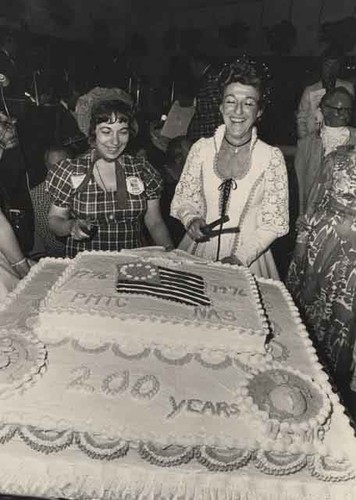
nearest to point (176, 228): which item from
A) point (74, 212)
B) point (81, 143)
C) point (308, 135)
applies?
point (81, 143)

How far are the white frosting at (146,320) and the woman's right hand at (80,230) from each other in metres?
0.68

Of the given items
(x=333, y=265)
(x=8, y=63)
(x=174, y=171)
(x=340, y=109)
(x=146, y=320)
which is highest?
(x=8, y=63)

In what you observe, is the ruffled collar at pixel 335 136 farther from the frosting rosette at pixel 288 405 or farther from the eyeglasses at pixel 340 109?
the frosting rosette at pixel 288 405

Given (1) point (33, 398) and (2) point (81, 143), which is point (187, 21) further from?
(1) point (33, 398)

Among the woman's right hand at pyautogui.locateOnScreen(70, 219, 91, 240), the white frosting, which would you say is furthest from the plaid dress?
the white frosting

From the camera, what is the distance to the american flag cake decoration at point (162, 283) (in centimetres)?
181

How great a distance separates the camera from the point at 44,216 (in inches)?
158

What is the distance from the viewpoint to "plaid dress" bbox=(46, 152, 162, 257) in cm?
270

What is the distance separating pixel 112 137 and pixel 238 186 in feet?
2.41

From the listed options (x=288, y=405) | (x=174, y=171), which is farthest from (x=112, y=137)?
(x=174, y=171)

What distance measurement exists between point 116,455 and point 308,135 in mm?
4448

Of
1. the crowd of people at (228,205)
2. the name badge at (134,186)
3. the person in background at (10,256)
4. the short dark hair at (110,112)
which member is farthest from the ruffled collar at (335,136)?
the person in background at (10,256)

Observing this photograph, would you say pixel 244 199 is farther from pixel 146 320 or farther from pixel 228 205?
pixel 146 320

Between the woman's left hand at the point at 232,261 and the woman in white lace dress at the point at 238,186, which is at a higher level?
the woman in white lace dress at the point at 238,186
